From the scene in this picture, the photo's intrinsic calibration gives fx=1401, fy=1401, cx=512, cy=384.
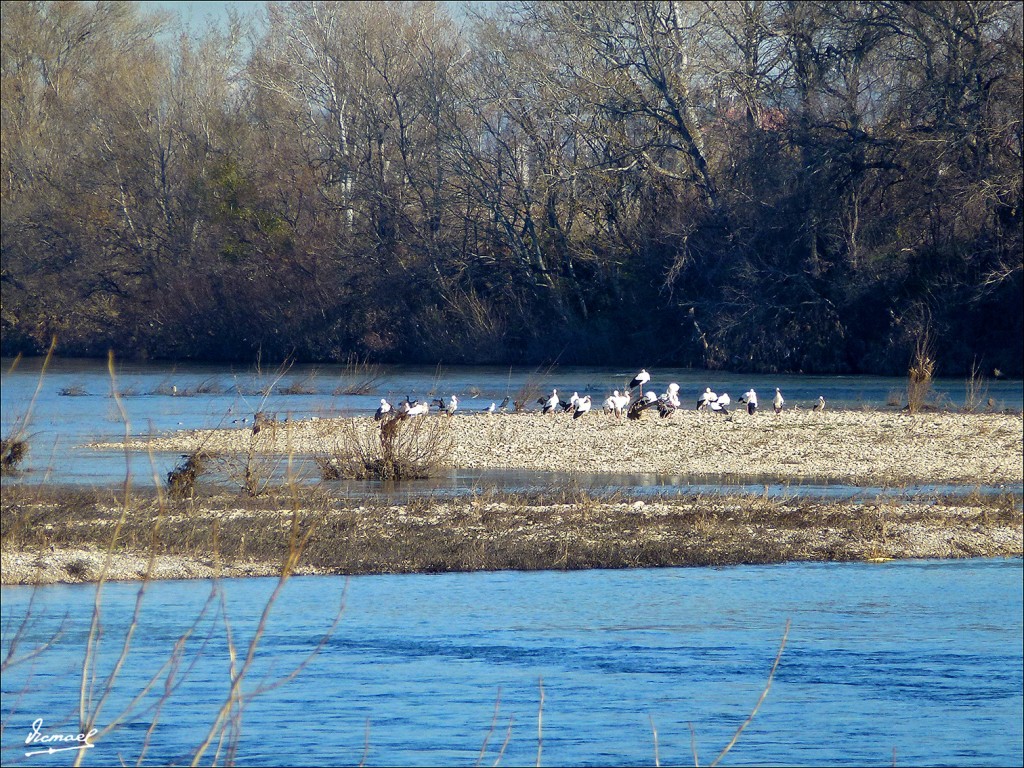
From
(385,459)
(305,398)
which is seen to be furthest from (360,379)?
(385,459)

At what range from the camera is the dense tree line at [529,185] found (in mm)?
37344

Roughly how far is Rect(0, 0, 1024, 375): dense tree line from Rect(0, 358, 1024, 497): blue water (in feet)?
8.76

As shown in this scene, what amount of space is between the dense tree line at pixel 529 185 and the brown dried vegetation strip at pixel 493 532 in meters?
22.2

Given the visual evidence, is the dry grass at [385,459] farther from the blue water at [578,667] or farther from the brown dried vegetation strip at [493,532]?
the blue water at [578,667]

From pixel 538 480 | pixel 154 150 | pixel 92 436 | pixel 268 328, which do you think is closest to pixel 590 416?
pixel 538 480

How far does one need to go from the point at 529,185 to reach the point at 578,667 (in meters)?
37.4

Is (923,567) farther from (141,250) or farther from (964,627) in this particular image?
(141,250)

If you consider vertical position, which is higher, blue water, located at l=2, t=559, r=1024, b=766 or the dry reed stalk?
the dry reed stalk

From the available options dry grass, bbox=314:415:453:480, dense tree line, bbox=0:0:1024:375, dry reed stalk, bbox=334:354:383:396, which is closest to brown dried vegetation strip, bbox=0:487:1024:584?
dry grass, bbox=314:415:453:480

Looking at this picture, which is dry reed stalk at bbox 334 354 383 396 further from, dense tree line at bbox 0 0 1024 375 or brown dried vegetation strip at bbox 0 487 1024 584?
brown dried vegetation strip at bbox 0 487 1024 584

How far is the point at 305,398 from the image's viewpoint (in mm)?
33969

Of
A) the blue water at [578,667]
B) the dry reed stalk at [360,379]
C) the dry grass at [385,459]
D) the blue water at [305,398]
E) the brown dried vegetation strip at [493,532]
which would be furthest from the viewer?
the dry reed stalk at [360,379]

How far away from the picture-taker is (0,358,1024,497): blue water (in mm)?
18922

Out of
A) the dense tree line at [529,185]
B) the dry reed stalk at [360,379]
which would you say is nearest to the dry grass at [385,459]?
the dry reed stalk at [360,379]
